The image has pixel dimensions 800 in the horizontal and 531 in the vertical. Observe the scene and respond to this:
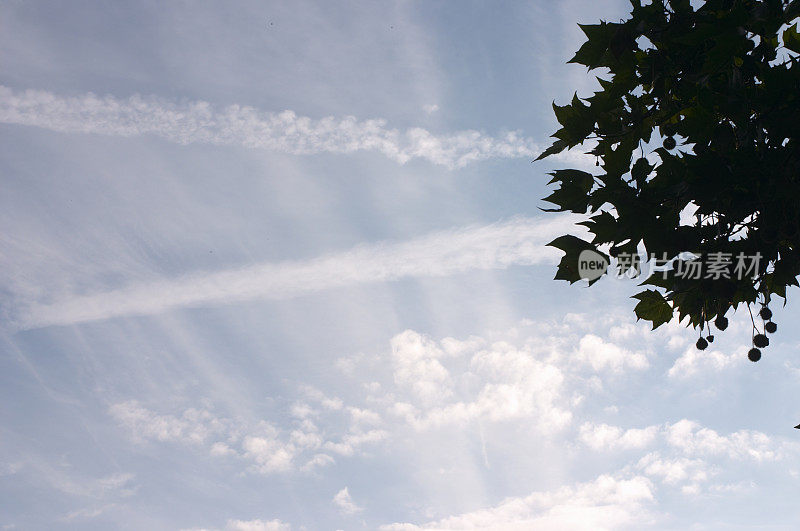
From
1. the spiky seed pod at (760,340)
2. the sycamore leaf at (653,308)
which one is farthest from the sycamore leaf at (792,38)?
the spiky seed pod at (760,340)

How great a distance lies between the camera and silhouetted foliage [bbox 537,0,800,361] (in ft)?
15.5

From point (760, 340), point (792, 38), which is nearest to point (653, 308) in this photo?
point (760, 340)

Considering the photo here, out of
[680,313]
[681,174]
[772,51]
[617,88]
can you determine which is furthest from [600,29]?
[680,313]

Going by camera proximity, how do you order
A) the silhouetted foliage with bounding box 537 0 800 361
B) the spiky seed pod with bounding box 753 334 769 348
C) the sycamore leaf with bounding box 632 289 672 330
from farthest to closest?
the spiky seed pod with bounding box 753 334 769 348 < the sycamore leaf with bounding box 632 289 672 330 < the silhouetted foliage with bounding box 537 0 800 361

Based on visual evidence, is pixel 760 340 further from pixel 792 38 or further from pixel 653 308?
pixel 792 38

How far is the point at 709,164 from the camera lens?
4.70 meters

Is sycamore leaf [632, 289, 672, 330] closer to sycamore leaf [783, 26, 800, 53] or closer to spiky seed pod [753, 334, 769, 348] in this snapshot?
spiky seed pod [753, 334, 769, 348]

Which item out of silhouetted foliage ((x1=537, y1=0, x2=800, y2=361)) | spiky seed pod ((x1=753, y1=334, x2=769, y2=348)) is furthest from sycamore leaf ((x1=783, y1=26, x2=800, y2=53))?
spiky seed pod ((x1=753, y1=334, x2=769, y2=348))

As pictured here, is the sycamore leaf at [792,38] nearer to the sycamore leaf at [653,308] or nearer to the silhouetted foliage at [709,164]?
the silhouetted foliage at [709,164]

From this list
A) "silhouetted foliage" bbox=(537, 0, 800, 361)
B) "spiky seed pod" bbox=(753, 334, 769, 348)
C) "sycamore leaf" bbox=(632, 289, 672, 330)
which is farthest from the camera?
"spiky seed pod" bbox=(753, 334, 769, 348)

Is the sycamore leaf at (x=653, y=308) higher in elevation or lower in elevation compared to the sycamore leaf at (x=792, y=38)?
lower

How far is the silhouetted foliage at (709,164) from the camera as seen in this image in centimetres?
472

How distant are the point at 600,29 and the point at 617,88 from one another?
1.89ft

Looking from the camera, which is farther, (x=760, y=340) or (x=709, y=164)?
(x=760, y=340)
